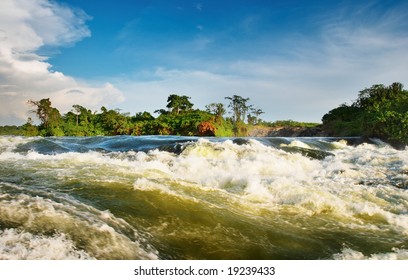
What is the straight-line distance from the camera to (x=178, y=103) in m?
46.2

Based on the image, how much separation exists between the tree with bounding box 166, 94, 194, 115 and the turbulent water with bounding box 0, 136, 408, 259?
3847 centimetres

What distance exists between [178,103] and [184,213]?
4218cm

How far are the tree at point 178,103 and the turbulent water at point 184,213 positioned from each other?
38471 millimetres

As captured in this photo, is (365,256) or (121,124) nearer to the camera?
(365,256)

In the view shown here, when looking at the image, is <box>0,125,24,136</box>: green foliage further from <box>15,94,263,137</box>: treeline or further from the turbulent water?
the turbulent water

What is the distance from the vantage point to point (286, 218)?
4.91m

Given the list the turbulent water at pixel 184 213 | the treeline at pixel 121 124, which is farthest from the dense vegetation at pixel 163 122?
the turbulent water at pixel 184 213

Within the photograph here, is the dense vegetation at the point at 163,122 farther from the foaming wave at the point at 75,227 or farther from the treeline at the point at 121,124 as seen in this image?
the foaming wave at the point at 75,227

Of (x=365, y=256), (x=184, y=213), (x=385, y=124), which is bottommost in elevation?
(x=365, y=256)

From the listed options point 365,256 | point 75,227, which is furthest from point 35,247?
point 365,256

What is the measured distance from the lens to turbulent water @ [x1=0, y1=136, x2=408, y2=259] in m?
3.38

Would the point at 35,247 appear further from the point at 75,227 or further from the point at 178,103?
the point at 178,103

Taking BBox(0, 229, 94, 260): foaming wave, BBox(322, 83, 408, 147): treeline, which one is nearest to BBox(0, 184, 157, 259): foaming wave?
BBox(0, 229, 94, 260): foaming wave
